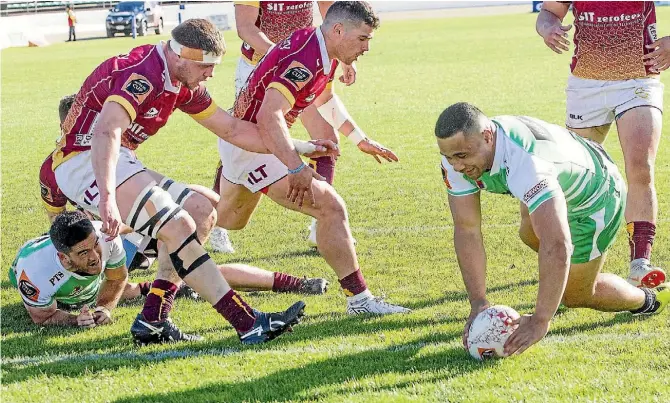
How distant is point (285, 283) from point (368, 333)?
1.27 metres

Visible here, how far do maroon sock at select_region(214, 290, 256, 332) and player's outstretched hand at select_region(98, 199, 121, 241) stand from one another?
82 cm

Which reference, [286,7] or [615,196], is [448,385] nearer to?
[615,196]

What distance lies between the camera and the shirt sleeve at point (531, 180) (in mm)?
4816

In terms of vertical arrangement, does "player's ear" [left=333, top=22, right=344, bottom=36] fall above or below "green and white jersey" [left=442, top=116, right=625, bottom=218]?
above

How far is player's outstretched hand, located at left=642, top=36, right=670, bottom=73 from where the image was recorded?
7.12 m

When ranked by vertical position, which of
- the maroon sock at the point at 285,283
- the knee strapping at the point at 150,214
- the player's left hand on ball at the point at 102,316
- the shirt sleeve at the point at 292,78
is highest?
the shirt sleeve at the point at 292,78

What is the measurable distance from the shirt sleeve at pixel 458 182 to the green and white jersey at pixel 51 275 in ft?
7.94

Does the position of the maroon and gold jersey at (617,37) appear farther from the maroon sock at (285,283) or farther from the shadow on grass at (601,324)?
the maroon sock at (285,283)

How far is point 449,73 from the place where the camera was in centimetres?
2420

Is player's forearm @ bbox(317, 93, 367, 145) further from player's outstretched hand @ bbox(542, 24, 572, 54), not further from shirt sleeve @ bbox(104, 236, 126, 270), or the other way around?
shirt sleeve @ bbox(104, 236, 126, 270)

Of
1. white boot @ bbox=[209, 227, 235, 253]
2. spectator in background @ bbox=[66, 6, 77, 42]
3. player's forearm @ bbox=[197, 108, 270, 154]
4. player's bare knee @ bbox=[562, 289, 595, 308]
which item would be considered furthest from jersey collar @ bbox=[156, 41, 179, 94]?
spectator in background @ bbox=[66, 6, 77, 42]

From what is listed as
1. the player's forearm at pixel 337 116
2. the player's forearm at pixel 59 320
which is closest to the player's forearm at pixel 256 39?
the player's forearm at pixel 337 116

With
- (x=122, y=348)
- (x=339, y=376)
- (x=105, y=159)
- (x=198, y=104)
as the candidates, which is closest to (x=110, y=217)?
(x=105, y=159)

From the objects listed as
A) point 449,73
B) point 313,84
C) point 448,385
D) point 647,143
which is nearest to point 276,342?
point 448,385
